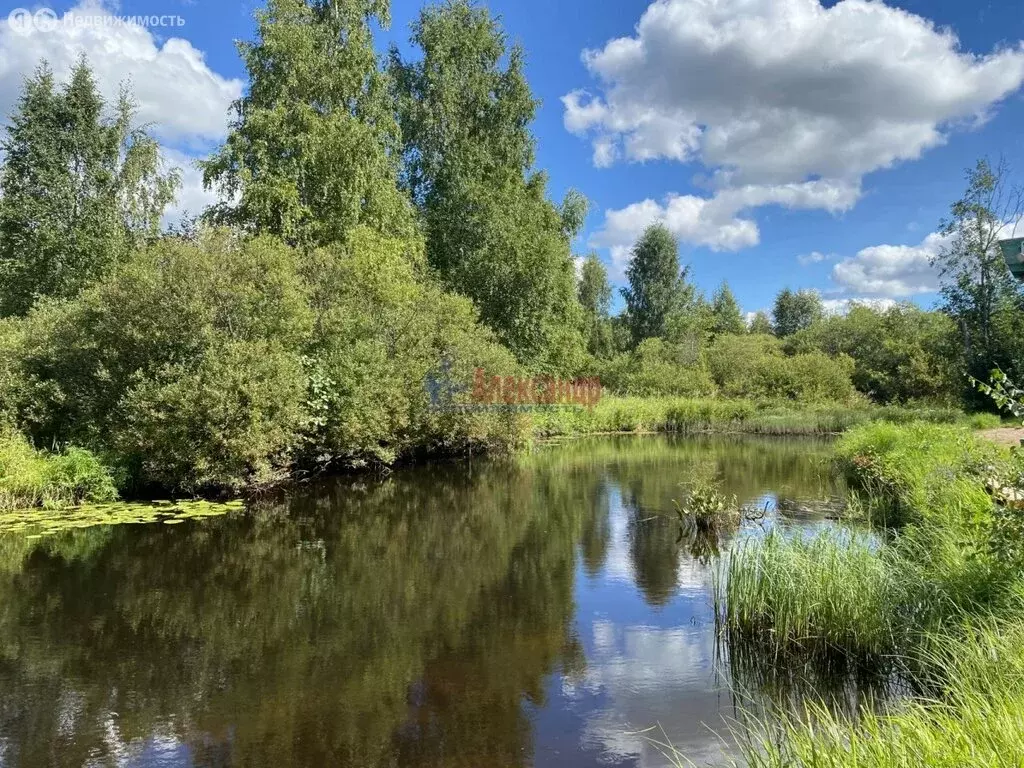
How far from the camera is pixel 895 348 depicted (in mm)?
37062

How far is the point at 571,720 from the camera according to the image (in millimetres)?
5598

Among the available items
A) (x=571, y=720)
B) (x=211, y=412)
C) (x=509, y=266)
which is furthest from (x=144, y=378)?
(x=509, y=266)

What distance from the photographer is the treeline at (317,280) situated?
1410 centimetres

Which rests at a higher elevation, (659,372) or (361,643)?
(659,372)

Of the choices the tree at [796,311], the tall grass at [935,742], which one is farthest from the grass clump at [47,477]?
the tree at [796,311]

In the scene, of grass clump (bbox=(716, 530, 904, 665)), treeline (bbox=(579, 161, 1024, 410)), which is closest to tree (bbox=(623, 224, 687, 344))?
treeline (bbox=(579, 161, 1024, 410))

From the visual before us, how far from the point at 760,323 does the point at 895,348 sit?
35.2 meters

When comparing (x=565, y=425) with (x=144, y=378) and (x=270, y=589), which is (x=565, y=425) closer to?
(x=144, y=378)

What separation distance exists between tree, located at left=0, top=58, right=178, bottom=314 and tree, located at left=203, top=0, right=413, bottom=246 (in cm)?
398

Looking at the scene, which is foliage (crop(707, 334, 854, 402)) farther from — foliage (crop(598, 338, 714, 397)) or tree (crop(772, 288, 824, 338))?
tree (crop(772, 288, 824, 338))

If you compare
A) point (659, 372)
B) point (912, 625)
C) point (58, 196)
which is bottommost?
point (912, 625)

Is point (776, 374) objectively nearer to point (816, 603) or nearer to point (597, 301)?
point (597, 301)

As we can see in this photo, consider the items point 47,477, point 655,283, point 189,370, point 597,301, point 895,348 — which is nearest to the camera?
point 47,477

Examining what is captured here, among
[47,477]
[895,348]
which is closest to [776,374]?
[895,348]
